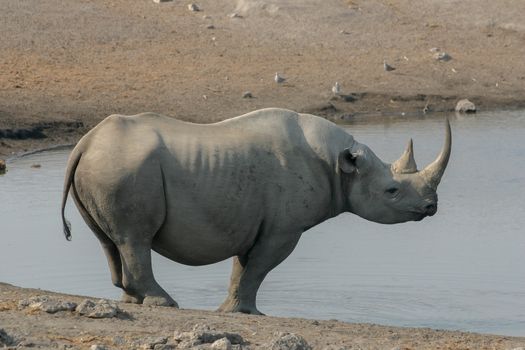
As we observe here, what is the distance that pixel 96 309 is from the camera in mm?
9039

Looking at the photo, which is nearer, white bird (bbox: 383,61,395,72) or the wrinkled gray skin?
the wrinkled gray skin

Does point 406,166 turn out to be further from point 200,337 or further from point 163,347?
point 163,347

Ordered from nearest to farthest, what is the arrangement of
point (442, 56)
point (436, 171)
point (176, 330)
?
point (176, 330), point (436, 171), point (442, 56)

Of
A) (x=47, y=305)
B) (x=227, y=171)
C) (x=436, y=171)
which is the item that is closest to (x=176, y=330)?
(x=47, y=305)

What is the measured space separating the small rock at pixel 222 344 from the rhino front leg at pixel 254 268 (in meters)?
2.60

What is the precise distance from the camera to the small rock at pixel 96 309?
9.00 meters

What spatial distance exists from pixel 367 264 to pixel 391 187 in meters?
2.73

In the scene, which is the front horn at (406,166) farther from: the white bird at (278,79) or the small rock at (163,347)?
the white bird at (278,79)

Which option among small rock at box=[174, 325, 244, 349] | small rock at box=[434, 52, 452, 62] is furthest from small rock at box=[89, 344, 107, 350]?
small rock at box=[434, 52, 452, 62]

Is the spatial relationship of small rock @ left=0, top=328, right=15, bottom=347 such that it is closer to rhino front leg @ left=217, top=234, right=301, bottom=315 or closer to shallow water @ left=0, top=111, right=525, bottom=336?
rhino front leg @ left=217, top=234, right=301, bottom=315

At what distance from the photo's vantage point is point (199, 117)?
23.3 m

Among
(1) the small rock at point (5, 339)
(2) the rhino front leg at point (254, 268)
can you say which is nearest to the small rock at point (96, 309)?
(1) the small rock at point (5, 339)

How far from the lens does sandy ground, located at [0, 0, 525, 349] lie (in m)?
23.3

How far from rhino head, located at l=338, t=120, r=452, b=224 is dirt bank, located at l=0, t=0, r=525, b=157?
398 inches
